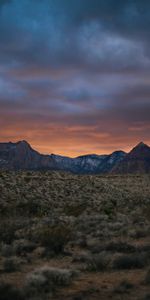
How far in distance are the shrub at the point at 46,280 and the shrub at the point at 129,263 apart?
220 centimetres

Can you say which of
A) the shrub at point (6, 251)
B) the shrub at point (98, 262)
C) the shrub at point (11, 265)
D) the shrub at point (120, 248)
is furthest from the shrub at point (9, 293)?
the shrub at point (120, 248)

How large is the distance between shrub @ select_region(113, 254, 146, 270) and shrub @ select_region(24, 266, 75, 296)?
220 cm

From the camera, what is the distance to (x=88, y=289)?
44.1 feet

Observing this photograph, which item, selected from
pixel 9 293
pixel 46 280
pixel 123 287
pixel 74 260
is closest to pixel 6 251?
pixel 74 260

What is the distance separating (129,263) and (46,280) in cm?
419

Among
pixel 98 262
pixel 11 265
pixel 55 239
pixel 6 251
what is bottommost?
pixel 11 265

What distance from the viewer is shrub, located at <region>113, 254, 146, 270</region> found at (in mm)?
16734

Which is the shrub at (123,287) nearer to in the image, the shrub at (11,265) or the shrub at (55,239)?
the shrub at (11,265)

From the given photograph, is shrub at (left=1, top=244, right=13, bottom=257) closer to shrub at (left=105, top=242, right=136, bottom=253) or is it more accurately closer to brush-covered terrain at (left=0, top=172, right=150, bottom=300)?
brush-covered terrain at (left=0, top=172, right=150, bottom=300)

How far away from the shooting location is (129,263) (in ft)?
55.5

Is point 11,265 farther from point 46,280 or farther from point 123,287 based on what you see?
point 123,287

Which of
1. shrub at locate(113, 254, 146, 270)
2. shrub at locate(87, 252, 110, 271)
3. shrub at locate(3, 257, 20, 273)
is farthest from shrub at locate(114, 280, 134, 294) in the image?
shrub at locate(3, 257, 20, 273)

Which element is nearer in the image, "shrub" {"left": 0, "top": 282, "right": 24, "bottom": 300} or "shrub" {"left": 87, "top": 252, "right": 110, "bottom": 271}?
"shrub" {"left": 0, "top": 282, "right": 24, "bottom": 300}

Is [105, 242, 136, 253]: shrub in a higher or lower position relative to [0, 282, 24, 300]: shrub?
higher
